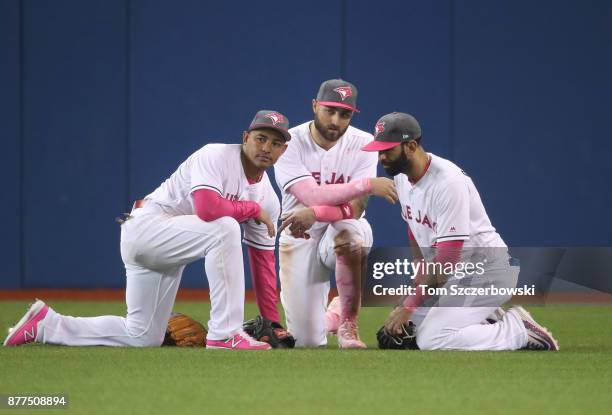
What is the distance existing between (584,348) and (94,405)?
3204 mm

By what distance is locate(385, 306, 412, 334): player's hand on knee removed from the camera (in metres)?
6.04

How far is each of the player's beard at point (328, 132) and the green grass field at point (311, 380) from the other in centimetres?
137

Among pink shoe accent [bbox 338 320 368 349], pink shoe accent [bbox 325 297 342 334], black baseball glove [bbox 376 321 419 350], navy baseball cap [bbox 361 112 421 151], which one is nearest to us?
navy baseball cap [bbox 361 112 421 151]

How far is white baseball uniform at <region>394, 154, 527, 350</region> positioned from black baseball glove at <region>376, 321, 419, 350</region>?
1.9 inches

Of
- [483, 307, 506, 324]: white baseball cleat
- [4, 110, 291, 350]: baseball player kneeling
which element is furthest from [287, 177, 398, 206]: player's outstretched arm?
[483, 307, 506, 324]: white baseball cleat

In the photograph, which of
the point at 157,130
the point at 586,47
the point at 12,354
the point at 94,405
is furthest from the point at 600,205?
the point at 94,405

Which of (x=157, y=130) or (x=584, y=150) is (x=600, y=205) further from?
(x=157, y=130)

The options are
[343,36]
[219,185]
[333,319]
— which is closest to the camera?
[219,185]

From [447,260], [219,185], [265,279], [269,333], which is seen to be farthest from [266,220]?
[447,260]

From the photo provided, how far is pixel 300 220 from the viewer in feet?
21.7

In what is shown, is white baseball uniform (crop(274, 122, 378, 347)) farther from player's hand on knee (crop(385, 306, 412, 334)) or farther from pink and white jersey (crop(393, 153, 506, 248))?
player's hand on knee (crop(385, 306, 412, 334))

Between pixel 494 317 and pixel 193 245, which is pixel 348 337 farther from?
pixel 193 245

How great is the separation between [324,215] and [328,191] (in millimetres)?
149

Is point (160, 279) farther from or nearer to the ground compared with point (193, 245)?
nearer to the ground
